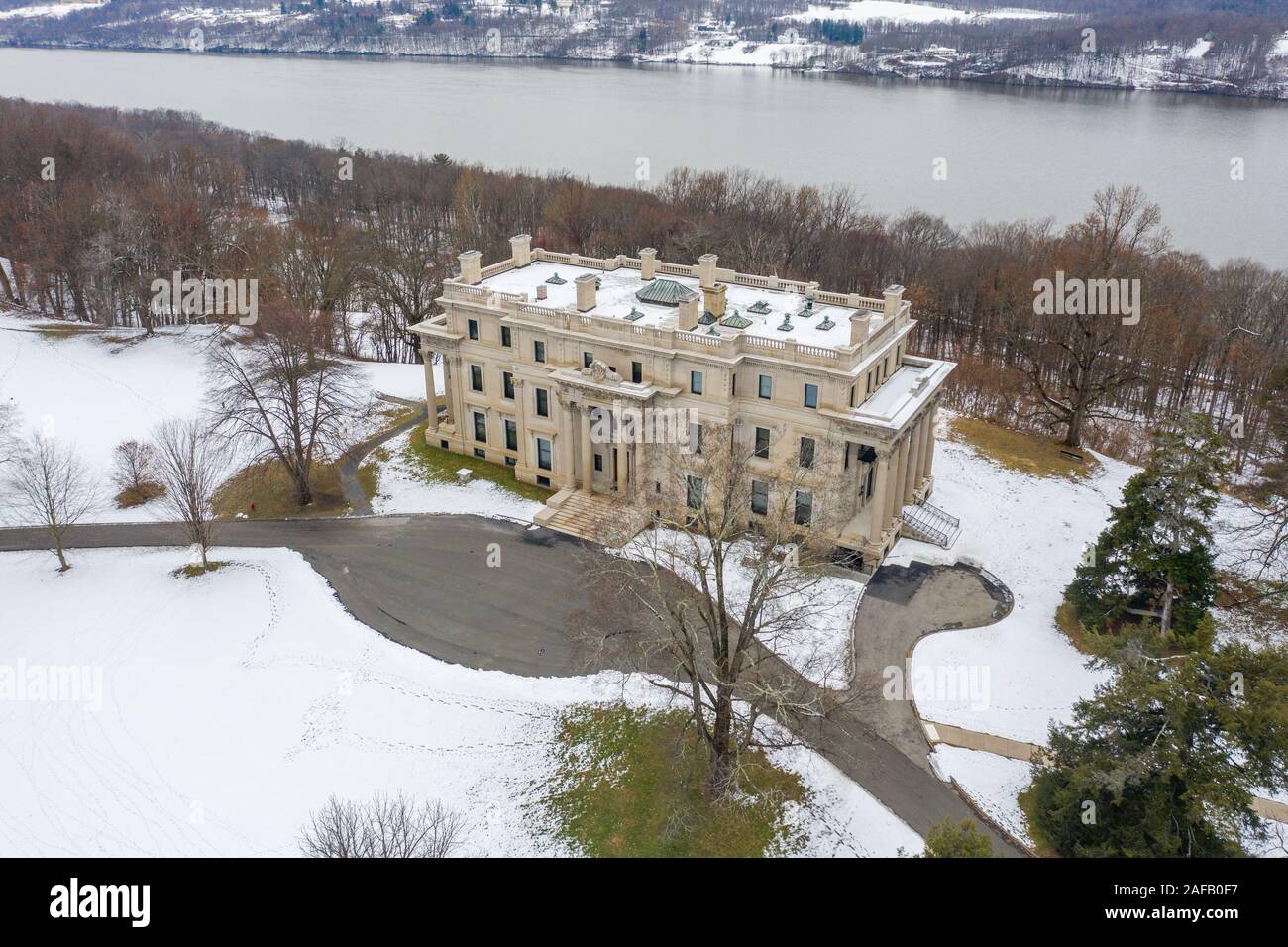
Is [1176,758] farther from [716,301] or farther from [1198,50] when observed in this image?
[1198,50]

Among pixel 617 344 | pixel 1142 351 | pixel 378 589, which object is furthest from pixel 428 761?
pixel 1142 351

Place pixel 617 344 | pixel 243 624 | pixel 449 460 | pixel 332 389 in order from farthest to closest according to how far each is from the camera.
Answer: pixel 449 460
pixel 332 389
pixel 617 344
pixel 243 624

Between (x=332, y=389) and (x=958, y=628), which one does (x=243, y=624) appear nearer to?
(x=332, y=389)

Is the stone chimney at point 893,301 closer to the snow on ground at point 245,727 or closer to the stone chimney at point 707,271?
the stone chimney at point 707,271

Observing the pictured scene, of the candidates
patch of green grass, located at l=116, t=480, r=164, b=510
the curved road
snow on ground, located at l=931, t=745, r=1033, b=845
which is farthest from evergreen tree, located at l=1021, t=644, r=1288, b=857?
patch of green grass, located at l=116, t=480, r=164, b=510

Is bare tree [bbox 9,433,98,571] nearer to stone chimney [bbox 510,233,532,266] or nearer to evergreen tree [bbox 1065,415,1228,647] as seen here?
stone chimney [bbox 510,233,532,266]

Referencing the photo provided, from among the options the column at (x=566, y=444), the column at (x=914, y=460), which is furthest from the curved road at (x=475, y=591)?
the column at (x=914, y=460)

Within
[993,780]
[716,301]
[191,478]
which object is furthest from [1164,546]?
[191,478]
